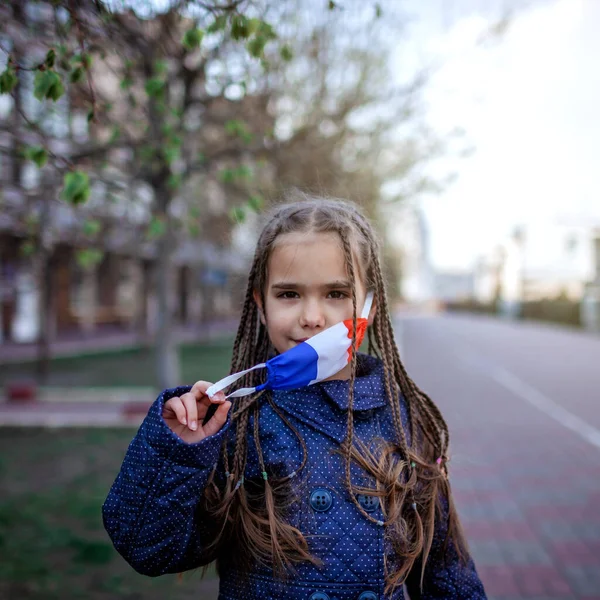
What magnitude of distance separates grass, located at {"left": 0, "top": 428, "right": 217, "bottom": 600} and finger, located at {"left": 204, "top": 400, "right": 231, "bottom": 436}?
4.72ft

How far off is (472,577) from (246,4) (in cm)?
218

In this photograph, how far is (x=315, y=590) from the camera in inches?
60.8

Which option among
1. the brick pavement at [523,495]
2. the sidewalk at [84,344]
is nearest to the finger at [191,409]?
the brick pavement at [523,495]

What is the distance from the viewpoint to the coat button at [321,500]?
5.17 ft

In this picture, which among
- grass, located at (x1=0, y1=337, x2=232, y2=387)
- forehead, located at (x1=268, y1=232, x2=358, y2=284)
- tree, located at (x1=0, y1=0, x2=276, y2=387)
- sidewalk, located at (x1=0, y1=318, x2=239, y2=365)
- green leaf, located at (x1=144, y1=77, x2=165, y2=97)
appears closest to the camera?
forehead, located at (x1=268, y1=232, x2=358, y2=284)

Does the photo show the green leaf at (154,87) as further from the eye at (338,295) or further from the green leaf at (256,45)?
the eye at (338,295)

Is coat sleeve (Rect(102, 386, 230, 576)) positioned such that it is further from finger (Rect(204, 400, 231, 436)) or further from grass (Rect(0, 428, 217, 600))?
grass (Rect(0, 428, 217, 600))

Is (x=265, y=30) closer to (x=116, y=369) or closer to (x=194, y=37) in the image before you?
(x=194, y=37)

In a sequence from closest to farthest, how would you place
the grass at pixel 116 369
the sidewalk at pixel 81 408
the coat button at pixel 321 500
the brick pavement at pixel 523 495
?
1. the coat button at pixel 321 500
2. the brick pavement at pixel 523 495
3. the sidewalk at pixel 81 408
4. the grass at pixel 116 369

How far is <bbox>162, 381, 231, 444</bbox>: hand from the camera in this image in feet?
4.79

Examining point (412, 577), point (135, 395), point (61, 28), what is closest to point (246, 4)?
point (61, 28)

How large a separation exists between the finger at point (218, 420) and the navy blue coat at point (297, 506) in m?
0.03

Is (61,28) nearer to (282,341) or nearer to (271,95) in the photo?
(282,341)

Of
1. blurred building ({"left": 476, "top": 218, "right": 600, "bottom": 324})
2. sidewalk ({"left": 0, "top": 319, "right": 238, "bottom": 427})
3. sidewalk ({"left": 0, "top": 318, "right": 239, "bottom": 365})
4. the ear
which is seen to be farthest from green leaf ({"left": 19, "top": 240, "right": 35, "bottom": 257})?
blurred building ({"left": 476, "top": 218, "right": 600, "bottom": 324})
